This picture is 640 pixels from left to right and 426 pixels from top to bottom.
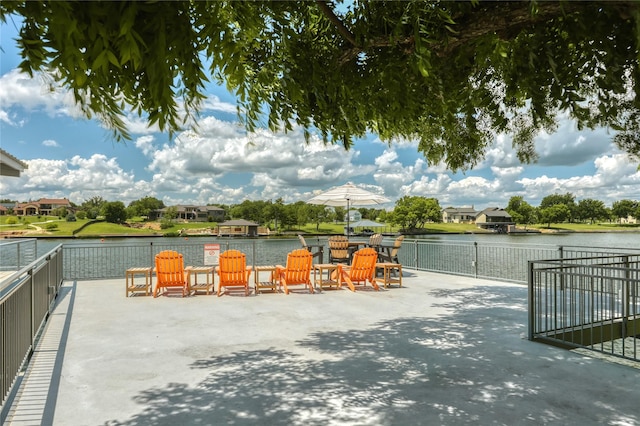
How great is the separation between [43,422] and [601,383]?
525cm

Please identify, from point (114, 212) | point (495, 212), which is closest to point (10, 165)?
point (114, 212)

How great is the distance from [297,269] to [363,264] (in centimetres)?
160

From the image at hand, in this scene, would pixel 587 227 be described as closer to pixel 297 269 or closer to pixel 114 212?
pixel 114 212

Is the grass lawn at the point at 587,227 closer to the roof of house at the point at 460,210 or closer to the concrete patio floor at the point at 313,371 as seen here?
the roof of house at the point at 460,210

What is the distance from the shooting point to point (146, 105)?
2299 millimetres

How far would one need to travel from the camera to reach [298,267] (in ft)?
32.8

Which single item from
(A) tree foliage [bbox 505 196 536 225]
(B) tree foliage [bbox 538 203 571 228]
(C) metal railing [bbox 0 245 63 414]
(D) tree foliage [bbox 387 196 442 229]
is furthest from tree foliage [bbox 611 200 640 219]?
(C) metal railing [bbox 0 245 63 414]

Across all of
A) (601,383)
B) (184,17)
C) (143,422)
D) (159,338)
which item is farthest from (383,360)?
(184,17)

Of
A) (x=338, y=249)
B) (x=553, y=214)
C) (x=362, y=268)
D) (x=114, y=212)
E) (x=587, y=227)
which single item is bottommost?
(x=587, y=227)

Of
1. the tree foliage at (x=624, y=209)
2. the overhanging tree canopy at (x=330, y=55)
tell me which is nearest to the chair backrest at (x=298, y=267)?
the overhanging tree canopy at (x=330, y=55)

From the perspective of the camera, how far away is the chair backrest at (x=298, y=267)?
9898mm

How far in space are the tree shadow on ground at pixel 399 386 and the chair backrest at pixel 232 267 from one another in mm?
3817

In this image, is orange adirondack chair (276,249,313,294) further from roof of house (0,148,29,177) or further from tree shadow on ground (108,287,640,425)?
roof of house (0,148,29,177)

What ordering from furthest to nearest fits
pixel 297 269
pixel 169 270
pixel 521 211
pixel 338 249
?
pixel 521 211
pixel 338 249
pixel 297 269
pixel 169 270
